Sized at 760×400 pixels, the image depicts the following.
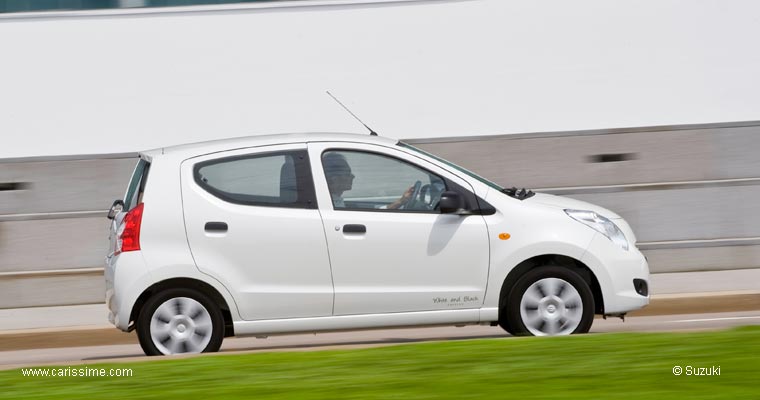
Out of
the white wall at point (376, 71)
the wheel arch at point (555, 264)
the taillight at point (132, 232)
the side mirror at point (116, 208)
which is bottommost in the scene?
the wheel arch at point (555, 264)

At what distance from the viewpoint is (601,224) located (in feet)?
28.5

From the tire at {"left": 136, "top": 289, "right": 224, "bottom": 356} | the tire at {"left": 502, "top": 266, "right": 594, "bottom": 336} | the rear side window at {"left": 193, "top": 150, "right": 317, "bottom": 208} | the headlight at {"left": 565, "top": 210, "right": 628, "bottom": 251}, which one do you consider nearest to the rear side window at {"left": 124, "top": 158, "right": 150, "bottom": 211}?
the rear side window at {"left": 193, "top": 150, "right": 317, "bottom": 208}

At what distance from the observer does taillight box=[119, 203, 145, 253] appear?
8.41 metres

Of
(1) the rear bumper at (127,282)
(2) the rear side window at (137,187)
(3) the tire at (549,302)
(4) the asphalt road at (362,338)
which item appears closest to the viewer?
(1) the rear bumper at (127,282)

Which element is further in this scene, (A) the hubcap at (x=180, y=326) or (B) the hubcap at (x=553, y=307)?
(B) the hubcap at (x=553, y=307)

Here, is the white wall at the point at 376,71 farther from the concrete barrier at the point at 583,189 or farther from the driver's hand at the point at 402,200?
the driver's hand at the point at 402,200

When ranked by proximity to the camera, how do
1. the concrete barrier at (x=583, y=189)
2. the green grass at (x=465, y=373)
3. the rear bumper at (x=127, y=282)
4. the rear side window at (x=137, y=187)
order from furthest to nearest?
the concrete barrier at (x=583, y=189) → the rear side window at (x=137, y=187) → the rear bumper at (x=127, y=282) → the green grass at (x=465, y=373)

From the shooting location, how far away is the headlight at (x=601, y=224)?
8641mm

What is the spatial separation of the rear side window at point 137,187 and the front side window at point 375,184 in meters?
1.22

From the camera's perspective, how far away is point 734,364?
640cm
